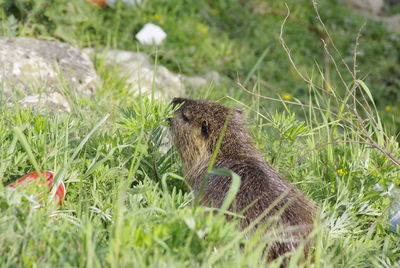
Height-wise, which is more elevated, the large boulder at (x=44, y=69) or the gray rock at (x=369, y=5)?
the gray rock at (x=369, y=5)

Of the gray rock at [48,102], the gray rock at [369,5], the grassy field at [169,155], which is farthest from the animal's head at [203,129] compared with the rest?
the gray rock at [369,5]

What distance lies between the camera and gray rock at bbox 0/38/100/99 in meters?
4.43

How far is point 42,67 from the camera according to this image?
15.3ft

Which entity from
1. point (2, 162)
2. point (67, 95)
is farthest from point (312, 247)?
point (67, 95)

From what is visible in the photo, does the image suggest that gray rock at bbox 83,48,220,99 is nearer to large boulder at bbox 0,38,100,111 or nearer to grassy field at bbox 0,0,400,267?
grassy field at bbox 0,0,400,267

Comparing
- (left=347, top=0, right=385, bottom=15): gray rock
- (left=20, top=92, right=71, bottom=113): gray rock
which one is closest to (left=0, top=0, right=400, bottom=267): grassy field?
(left=20, top=92, right=71, bottom=113): gray rock

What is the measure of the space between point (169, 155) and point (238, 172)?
2.27ft

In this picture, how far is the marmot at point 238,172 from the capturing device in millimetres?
2830

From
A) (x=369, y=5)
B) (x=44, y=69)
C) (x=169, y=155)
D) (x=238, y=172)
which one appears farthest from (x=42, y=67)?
(x=369, y=5)

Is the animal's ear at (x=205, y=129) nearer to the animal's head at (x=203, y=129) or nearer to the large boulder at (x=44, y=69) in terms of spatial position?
the animal's head at (x=203, y=129)

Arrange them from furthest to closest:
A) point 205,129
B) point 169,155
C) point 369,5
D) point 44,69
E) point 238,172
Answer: point 369,5 < point 44,69 < point 169,155 < point 205,129 < point 238,172

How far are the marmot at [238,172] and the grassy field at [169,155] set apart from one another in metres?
0.10

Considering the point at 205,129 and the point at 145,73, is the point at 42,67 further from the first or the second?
the point at 205,129

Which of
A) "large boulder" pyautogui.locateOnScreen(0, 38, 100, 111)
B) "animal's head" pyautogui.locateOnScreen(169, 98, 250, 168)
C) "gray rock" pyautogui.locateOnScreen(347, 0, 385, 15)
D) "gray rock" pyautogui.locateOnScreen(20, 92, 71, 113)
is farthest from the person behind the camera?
"gray rock" pyautogui.locateOnScreen(347, 0, 385, 15)
